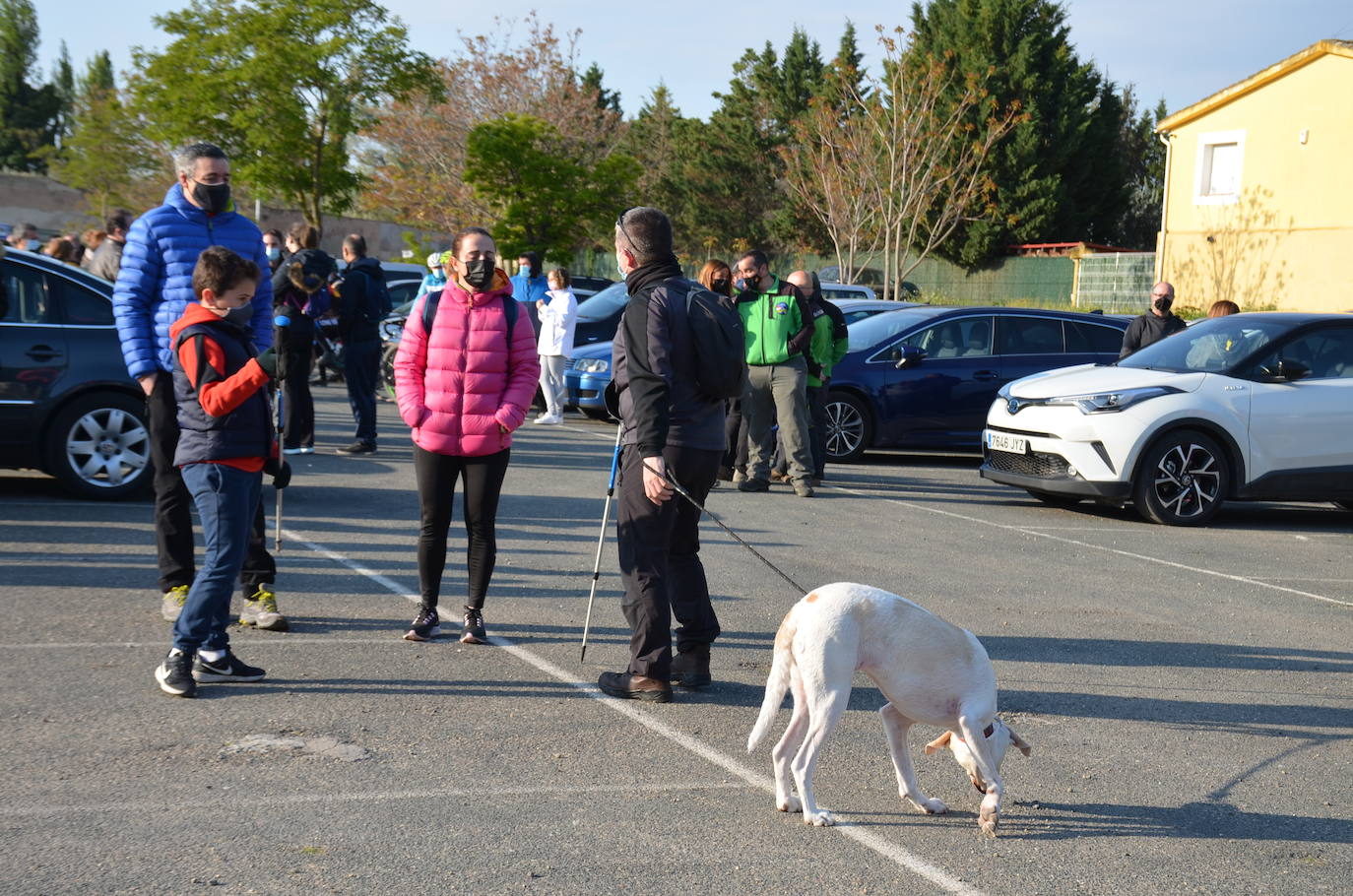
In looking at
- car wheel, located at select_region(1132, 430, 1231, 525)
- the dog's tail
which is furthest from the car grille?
the dog's tail

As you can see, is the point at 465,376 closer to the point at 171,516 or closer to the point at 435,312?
the point at 435,312

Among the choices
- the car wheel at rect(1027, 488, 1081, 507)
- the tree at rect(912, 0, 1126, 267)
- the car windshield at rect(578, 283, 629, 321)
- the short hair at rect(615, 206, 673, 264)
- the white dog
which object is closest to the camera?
the white dog

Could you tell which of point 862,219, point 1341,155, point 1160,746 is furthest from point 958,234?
point 1160,746

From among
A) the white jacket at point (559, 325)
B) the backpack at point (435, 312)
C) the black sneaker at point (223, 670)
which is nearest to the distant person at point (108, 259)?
the backpack at point (435, 312)

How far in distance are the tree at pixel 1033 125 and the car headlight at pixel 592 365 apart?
106 feet

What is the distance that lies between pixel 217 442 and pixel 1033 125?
1806 inches

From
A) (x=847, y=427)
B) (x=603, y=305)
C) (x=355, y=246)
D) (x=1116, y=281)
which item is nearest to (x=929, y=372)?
(x=847, y=427)

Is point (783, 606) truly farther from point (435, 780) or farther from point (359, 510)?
point (359, 510)

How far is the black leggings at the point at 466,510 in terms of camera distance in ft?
20.8

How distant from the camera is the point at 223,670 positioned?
5.64m

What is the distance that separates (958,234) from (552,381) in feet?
111

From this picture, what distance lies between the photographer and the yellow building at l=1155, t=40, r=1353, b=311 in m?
32.5

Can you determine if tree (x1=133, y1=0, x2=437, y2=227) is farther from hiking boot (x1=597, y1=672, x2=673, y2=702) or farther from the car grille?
hiking boot (x1=597, y1=672, x2=673, y2=702)

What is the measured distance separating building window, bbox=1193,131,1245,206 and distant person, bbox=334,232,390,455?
28.0 m
